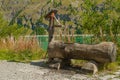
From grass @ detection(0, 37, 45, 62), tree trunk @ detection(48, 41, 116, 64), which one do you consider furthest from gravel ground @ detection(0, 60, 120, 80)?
grass @ detection(0, 37, 45, 62)

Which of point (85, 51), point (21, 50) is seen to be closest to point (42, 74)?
point (85, 51)

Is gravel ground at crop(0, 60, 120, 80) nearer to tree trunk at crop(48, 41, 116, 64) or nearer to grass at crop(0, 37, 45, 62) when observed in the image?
tree trunk at crop(48, 41, 116, 64)

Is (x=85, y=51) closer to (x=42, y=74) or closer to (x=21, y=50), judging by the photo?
(x=42, y=74)

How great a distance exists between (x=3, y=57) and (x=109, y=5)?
5383 mm

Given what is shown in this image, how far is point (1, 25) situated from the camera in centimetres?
2369

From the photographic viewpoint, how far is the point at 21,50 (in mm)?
15422

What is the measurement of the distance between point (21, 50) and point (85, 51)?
5754mm

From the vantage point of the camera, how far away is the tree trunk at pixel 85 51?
9.90 metres

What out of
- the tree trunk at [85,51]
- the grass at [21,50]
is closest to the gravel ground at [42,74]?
the tree trunk at [85,51]

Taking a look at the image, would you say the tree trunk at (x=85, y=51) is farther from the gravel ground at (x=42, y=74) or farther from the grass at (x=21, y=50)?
the grass at (x=21, y=50)

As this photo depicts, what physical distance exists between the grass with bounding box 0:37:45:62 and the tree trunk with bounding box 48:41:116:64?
3138mm

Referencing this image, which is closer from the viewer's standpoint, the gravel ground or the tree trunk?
the gravel ground

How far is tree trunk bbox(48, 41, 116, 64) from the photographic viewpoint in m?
9.90

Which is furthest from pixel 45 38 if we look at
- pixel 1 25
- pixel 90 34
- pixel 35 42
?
pixel 90 34
